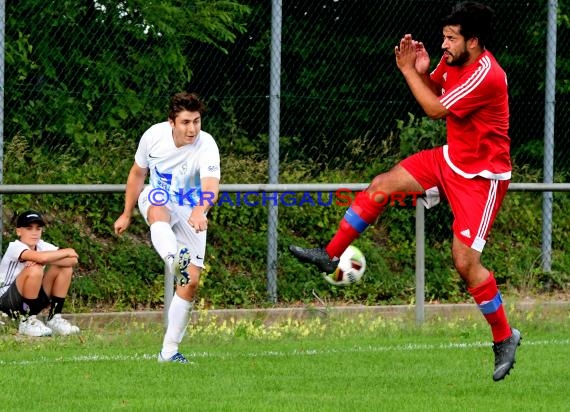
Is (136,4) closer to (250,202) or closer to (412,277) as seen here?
(250,202)

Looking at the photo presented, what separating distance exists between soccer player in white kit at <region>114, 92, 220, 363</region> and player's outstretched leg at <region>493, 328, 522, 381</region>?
216 centimetres

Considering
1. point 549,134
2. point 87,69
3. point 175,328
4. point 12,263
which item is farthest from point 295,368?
point 549,134

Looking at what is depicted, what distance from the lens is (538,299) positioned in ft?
42.9

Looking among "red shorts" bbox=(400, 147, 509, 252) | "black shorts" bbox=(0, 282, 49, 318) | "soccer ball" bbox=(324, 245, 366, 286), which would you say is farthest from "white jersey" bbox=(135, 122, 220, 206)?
"black shorts" bbox=(0, 282, 49, 318)

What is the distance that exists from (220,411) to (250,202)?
6.99 meters

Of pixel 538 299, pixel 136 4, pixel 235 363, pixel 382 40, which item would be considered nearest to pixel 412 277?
pixel 538 299

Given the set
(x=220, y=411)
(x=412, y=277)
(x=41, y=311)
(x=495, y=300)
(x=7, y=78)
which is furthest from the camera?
(x=412, y=277)

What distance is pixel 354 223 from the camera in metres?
8.27

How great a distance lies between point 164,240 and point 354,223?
138 cm

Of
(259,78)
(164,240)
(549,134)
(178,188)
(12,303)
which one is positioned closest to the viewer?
(164,240)

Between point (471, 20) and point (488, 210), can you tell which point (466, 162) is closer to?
point (488, 210)

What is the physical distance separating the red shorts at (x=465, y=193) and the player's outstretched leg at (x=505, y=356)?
0.60m

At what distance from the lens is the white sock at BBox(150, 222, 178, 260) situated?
884 cm

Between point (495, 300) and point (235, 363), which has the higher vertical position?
point (495, 300)
